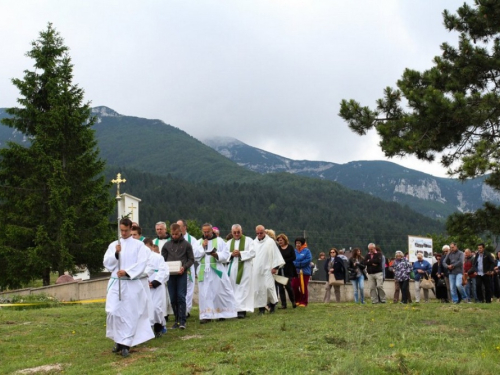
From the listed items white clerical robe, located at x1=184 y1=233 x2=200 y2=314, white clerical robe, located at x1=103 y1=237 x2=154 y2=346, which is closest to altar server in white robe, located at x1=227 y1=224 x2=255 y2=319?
white clerical robe, located at x1=184 y1=233 x2=200 y2=314

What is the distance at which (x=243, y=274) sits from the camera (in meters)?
16.2

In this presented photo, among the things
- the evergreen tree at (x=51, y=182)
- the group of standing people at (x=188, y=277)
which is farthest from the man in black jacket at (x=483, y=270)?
the evergreen tree at (x=51, y=182)

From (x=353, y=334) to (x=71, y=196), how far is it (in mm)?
27996

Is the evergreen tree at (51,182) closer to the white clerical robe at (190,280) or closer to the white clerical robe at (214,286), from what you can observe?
the white clerical robe at (190,280)

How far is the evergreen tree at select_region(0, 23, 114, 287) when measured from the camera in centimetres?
3497

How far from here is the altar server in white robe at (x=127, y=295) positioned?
10.8 m

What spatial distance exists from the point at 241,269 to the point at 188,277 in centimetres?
124

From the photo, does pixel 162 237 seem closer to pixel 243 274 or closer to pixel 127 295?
pixel 243 274

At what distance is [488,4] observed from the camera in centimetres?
1498

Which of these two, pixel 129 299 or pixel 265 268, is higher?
pixel 265 268

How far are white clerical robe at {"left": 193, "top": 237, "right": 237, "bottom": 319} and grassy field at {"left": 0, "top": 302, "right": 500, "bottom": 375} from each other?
39 cm

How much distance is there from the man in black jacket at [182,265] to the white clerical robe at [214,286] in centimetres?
110

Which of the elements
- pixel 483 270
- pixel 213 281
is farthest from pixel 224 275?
pixel 483 270

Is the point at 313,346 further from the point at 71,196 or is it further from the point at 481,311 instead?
the point at 71,196
